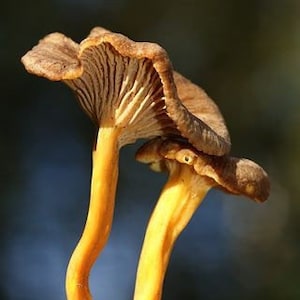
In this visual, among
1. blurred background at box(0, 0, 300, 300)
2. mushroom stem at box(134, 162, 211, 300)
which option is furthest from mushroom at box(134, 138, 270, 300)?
blurred background at box(0, 0, 300, 300)

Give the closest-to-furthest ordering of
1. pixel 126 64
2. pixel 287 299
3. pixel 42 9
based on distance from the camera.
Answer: pixel 126 64, pixel 287 299, pixel 42 9

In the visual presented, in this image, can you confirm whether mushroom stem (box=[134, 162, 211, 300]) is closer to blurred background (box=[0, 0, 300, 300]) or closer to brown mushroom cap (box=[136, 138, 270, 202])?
brown mushroom cap (box=[136, 138, 270, 202])

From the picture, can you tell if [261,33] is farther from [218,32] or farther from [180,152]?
[180,152]

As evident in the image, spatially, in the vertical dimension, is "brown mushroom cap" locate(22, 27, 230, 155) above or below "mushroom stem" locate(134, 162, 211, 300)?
above

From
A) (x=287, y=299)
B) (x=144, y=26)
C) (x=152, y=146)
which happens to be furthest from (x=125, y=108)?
(x=144, y=26)

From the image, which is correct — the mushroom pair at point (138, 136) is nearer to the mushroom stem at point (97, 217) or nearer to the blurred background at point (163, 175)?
the mushroom stem at point (97, 217)

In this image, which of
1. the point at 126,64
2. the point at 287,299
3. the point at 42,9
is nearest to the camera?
the point at 126,64

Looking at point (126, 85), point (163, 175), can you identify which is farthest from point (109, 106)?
point (163, 175)

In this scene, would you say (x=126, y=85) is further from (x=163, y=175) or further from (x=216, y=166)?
(x=163, y=175)
